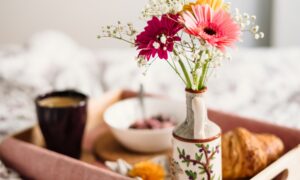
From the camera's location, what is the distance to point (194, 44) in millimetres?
701

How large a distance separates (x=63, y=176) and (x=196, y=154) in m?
0.28

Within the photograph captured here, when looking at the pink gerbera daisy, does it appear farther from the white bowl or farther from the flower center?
the white bowl

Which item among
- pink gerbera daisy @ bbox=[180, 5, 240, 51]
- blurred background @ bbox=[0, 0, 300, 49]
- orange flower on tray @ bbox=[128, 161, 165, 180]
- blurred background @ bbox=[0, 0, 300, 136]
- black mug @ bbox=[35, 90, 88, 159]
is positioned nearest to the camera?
pink gerbera daisy @ bbox=[180, 5, 240, 51]

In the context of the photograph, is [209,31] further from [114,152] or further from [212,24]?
[114,152]

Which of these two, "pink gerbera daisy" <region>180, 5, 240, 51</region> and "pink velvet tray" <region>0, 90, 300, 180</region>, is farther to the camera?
"pink velvet tray" <region>0, 90, 300, 180</region>

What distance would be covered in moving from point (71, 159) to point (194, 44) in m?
0.36

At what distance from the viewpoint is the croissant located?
896mm

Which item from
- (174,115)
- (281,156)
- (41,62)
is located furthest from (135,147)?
(41,62)

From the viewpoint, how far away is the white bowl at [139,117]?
105 centimetres

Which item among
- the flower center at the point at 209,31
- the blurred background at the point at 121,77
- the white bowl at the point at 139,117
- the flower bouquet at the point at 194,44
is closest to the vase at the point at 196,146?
the flower bouquet at the point at 194,44

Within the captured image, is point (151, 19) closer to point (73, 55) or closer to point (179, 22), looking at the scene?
point (179, 22)

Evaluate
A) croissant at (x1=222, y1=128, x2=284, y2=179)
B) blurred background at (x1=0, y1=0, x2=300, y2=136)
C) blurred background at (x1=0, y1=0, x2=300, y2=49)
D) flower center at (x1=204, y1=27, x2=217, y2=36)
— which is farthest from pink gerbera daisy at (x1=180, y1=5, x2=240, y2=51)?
blurred background at (x1=0, y1=0, x2=300, y2=49)

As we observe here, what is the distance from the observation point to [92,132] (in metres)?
1.22

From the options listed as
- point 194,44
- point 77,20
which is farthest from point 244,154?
point 77,20
